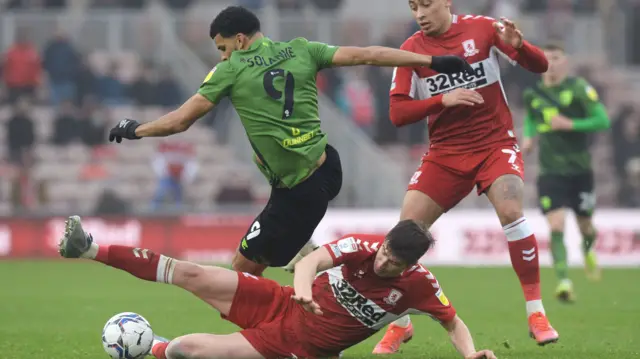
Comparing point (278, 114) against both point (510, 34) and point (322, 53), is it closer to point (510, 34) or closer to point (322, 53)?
point (322, 53)

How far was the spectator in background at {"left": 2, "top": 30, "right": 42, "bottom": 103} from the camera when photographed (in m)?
22.8

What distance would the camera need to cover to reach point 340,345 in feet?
25.4

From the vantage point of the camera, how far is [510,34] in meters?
8.65

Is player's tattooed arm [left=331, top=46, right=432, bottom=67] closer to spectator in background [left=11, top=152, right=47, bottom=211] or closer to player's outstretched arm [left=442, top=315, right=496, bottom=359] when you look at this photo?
player's outstretched arm [left=442, top=315, right=496, bottom=359]

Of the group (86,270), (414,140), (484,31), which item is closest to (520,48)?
(484,31)

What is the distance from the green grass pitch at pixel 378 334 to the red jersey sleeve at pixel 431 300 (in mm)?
677

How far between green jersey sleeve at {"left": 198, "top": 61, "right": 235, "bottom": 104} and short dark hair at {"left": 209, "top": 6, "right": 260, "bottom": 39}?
276 millimetres

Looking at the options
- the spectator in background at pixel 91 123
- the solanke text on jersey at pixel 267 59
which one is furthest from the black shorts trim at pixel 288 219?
the spectator in background at pixel 91 123

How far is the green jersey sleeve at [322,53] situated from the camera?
8.45 m

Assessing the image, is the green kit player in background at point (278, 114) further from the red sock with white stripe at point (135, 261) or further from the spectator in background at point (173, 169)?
the spectator in background at point (173, 169)

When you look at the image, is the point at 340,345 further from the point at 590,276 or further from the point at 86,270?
the point at 86,270

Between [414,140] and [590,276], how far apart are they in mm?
7620

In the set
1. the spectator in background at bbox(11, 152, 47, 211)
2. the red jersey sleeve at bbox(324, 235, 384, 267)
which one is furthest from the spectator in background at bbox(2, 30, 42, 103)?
the red jersey sleeve at bbox(324, 235, 384, 267)

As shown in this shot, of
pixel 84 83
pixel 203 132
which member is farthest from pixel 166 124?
pixel 203 132
